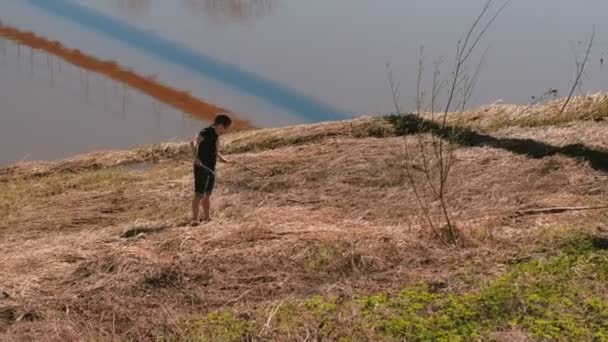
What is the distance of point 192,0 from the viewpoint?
688 inches

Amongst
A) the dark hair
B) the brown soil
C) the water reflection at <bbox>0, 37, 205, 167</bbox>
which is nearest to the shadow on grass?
the dark hair

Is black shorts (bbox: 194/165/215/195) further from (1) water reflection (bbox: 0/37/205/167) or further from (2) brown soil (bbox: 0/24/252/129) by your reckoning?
(2) brown soil (bbox: 0/24/252/129)

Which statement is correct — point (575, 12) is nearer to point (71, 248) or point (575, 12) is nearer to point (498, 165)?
point (498, 165)

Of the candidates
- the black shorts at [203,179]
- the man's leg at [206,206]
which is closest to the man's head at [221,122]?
the black shorts at [203,179]

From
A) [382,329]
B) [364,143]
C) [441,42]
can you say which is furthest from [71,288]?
[441,42]

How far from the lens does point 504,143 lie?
8047mm

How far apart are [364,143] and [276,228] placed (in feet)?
9.78

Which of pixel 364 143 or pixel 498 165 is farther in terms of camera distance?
pixel 364 143

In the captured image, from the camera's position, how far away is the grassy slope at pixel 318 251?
401 cm

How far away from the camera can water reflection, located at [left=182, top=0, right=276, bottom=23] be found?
52.8 ft

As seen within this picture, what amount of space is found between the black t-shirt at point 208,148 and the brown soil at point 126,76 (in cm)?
475

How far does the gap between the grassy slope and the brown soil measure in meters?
3.00

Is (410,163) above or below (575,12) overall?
below

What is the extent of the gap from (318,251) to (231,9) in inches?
491
